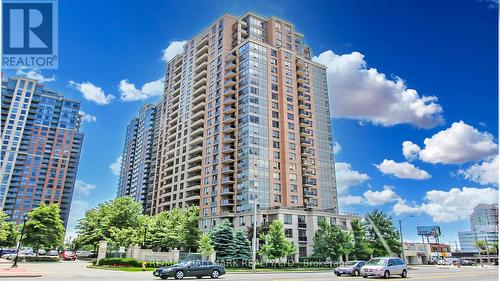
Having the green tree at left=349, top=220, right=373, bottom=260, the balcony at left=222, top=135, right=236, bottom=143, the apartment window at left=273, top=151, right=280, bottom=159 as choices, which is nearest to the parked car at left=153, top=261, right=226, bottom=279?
the green tree at left=349, top=220, right=373, bottom=260

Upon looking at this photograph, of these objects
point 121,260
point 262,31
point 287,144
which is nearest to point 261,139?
point 287,144

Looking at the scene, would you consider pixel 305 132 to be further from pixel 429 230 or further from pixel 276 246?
pixel 429 230

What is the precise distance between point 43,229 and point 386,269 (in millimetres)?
53319

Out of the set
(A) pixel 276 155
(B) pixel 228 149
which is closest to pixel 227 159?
(B) pixel 228 149

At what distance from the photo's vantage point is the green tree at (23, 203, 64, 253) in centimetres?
5675

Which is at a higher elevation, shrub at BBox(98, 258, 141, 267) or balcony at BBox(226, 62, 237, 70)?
balcony at BBox(226, 62, 237, 70)

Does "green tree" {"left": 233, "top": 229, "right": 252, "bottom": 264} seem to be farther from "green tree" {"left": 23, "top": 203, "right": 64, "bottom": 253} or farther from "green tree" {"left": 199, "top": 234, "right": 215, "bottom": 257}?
"green tree" {"left": 23, "top": 203, "right": 64, "bottom": 253}

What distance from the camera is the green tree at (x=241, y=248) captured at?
50828 millimetres

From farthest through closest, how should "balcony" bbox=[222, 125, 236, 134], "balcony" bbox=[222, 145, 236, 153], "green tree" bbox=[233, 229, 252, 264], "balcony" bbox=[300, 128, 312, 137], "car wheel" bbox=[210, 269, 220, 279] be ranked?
"balcony" bbox=[300, 128, 312, 137] → "balcony" bbox=[222, 125, 236, 134] → "balcony" bbox=[222, 145, 236, 153] → "green tree" bbox=[233, 229, 252, 264] → "car wheel" bbox=[210, 269, 220, 279]

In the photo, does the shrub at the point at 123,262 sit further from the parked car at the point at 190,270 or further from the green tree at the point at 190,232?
the green tree at the point at 190,232

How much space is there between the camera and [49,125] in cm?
16838

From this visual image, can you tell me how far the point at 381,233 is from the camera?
6462 cm

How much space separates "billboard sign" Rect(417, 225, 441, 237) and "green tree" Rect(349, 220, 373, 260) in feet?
183

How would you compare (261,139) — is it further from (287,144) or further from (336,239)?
(336,239)
